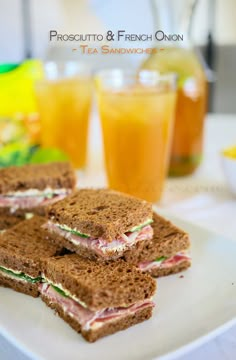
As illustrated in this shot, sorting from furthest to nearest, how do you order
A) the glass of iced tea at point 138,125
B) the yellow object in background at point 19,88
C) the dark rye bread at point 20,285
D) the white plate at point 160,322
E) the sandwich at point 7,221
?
the yellow object in background at point 19,88, the glass of iced tea at point 138,125, the sandwich at point 7,221, the dark rye bread at point 20,285, the white plate at point 160,322

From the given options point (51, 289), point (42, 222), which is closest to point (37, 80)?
point (42, 222)

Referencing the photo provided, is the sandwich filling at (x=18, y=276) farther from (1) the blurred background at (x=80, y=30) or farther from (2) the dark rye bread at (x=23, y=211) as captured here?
(1) the blurred background at (x=80, y=30)

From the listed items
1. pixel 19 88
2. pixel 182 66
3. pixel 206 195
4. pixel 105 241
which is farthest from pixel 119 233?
pixel 19 88

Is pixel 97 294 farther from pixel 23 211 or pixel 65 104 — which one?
pixel 65 104

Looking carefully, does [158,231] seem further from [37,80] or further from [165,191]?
[37,80]

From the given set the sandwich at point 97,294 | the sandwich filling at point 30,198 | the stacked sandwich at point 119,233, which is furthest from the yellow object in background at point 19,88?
the sandwich at point 97,294

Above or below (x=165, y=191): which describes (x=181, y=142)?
above
